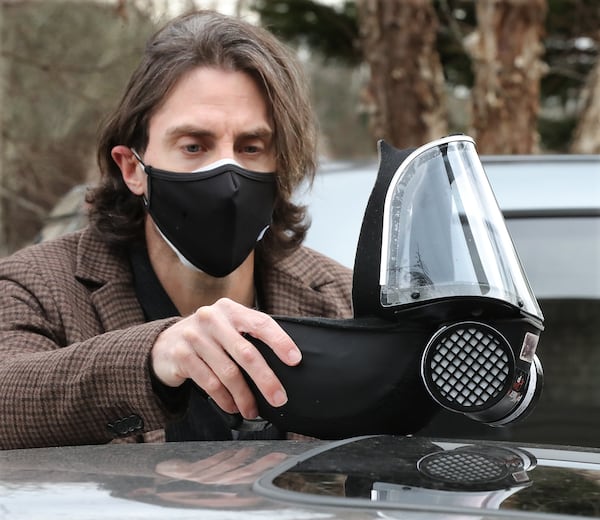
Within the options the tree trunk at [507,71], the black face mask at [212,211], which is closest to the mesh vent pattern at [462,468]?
the black face mask at [212,211]

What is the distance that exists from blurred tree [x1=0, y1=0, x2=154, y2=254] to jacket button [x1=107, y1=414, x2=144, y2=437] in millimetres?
9198

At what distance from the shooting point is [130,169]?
2.44 m

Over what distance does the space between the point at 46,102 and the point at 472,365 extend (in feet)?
46.8

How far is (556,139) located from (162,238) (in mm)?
12756

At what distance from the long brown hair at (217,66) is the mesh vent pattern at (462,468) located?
3.80 ft

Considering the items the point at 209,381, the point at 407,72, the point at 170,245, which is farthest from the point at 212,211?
the point at 407,72

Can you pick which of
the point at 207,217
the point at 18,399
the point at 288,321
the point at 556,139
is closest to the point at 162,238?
the point at 207,217

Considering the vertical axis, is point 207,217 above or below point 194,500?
above

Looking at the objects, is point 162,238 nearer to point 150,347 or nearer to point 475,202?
point 150,347

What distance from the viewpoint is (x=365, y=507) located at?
105cm

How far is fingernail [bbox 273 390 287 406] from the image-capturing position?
146 centimetres

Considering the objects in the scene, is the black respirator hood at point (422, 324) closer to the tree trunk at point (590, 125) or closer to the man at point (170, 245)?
the man at point (170, 245)

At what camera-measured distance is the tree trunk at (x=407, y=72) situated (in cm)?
715

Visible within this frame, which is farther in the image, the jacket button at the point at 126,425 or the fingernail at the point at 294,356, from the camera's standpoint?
the jacket button at the point at 126,425
